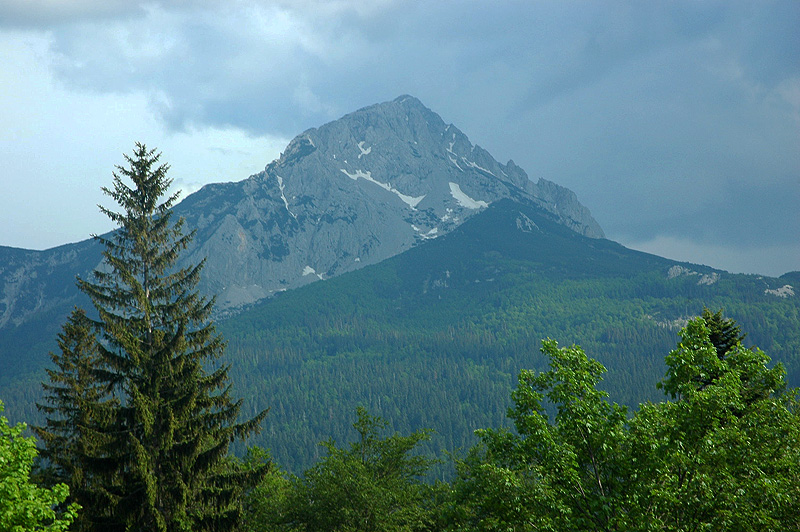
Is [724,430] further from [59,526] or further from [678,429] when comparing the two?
[59,526]

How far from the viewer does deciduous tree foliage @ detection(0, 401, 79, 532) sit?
1697cm

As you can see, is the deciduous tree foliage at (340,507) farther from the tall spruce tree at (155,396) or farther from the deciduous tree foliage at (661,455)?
the deciduous tree foliage at (661,455)

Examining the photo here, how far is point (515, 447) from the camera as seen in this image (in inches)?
778

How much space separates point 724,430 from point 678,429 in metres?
1.19

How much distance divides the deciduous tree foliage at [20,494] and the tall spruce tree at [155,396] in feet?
14.7

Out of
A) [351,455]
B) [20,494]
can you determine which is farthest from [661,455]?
[351,455]

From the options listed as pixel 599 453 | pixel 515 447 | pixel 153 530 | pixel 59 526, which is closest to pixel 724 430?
pixel 599 453

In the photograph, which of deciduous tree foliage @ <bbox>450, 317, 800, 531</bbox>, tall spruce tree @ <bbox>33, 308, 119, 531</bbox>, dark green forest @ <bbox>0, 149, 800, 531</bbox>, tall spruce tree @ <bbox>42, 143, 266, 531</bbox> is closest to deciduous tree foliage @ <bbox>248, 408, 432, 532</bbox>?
dark green forest @ <bbox>0, 149, 800, 531</bbox>

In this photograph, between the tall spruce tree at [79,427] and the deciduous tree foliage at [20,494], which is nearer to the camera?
the deciduous tree foliage at [20,494]

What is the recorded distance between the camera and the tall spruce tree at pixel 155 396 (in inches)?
952

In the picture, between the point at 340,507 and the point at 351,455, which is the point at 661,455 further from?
the point at 351,455

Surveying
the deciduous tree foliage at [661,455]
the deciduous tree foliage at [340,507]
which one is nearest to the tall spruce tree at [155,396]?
A: the deciduous tree foliage at [340,507]

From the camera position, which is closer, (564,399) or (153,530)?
(564,399)

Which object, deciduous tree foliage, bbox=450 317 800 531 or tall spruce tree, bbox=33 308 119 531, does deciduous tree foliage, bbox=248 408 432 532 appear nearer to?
tall spruce tree, bbox=33 308 119 531
